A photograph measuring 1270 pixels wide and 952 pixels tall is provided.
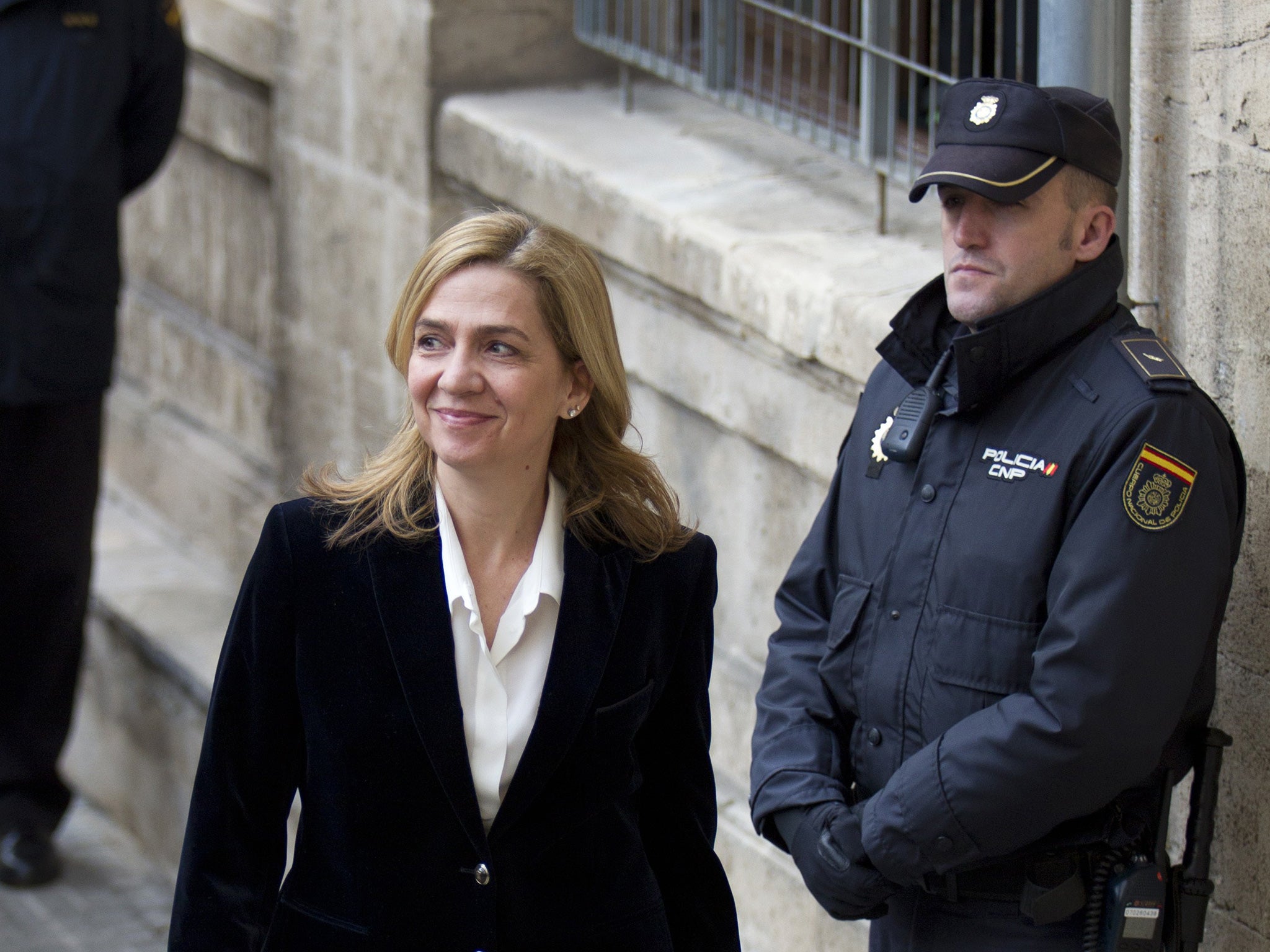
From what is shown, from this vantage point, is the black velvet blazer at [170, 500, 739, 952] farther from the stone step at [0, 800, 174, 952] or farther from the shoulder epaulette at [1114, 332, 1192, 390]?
the stone step at [0, 800, 174, 952]

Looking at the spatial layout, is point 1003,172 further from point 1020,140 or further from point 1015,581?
point 1015,581

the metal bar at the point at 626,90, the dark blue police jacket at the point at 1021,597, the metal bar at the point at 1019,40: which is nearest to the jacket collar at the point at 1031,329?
the dark blue police jacket at the point at 1021,597

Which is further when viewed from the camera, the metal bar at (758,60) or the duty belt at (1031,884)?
the metal bar at (758,60)

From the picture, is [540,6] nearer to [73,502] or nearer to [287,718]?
[73,502]

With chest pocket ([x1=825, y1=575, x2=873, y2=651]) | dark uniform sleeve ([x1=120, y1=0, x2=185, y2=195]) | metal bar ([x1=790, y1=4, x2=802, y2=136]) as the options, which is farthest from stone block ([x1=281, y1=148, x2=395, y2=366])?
chest pocket ([x1=825, y1=575, x2=873, y2=651])

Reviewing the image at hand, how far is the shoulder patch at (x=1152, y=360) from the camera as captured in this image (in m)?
2.52

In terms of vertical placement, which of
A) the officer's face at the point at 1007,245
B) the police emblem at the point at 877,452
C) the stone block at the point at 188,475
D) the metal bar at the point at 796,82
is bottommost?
the stone block at the point at 188,475

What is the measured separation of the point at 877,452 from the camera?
2801 millimetres

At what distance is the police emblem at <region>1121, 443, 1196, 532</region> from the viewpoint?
2432mm

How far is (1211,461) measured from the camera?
8.12 feet

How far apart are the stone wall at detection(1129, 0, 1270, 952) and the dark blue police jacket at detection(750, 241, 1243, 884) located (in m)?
0.22

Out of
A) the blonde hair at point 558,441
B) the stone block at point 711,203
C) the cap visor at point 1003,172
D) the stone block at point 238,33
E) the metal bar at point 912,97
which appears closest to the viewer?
the blonde hair at point 558,441

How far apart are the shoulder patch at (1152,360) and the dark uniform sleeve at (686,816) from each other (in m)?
0.63

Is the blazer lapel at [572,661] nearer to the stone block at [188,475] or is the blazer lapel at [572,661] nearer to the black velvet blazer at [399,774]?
the black velvet blazer at [399,774]
